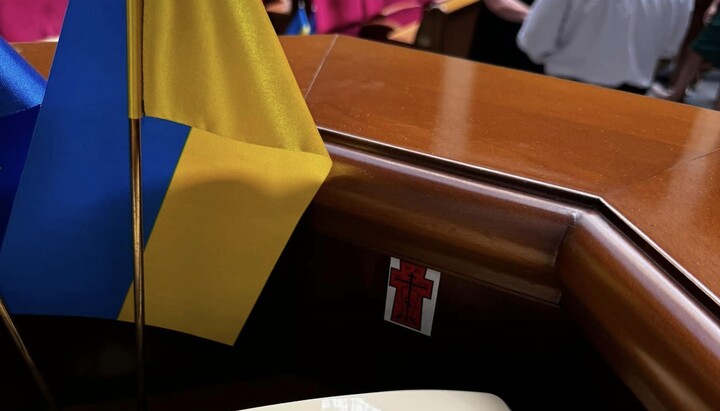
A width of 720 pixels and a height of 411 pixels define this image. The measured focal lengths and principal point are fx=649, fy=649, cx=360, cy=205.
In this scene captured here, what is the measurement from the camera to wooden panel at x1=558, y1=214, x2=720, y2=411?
0.50 m

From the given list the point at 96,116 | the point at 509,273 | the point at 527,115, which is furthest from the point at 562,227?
the point at 96,116

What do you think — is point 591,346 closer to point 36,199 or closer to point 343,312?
point 343,312

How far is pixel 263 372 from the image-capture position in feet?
3.30

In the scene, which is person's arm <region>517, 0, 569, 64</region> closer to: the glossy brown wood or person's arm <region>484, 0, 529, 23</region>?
person's arm <region>484, 0, 529, 23</region>

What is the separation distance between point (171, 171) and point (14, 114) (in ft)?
0.55

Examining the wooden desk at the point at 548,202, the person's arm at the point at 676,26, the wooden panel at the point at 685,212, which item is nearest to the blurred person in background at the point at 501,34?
the person's arm at the point at 676,26

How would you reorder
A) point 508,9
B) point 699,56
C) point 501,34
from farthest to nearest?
1. point 699,56
2. point 501,34
3. point 508,9

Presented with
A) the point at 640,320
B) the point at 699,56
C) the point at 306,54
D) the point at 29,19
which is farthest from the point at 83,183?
the point at 699,56

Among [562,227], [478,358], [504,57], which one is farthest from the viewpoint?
[504,57]

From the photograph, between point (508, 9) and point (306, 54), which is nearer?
point (306, 54)

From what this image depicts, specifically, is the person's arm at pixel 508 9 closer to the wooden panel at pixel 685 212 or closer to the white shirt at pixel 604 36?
the white shirt at pixel 604 36

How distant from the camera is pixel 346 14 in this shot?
112 inches

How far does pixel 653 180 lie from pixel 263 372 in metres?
0.63

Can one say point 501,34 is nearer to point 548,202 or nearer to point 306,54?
point 306,54
